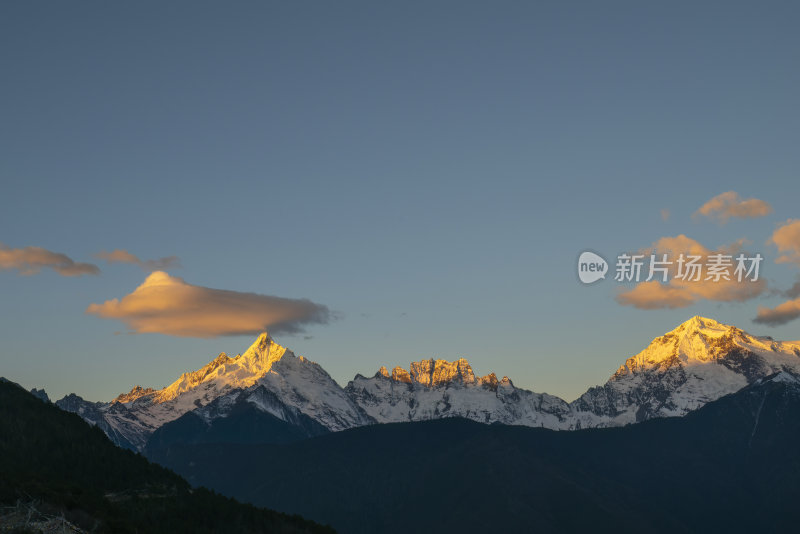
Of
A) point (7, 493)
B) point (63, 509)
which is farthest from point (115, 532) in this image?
point (7, 493)

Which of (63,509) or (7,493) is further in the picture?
(7,493)

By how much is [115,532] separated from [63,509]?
10.0 meters

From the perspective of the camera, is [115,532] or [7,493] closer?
[115,532]

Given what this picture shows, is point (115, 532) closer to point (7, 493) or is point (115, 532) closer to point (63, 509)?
point (63, 509)

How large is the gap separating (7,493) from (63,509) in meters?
24.3

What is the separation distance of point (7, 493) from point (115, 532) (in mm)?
31005

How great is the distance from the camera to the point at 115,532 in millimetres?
170875

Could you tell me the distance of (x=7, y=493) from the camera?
187 meters

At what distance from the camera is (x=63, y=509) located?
Answer: 17012cm
